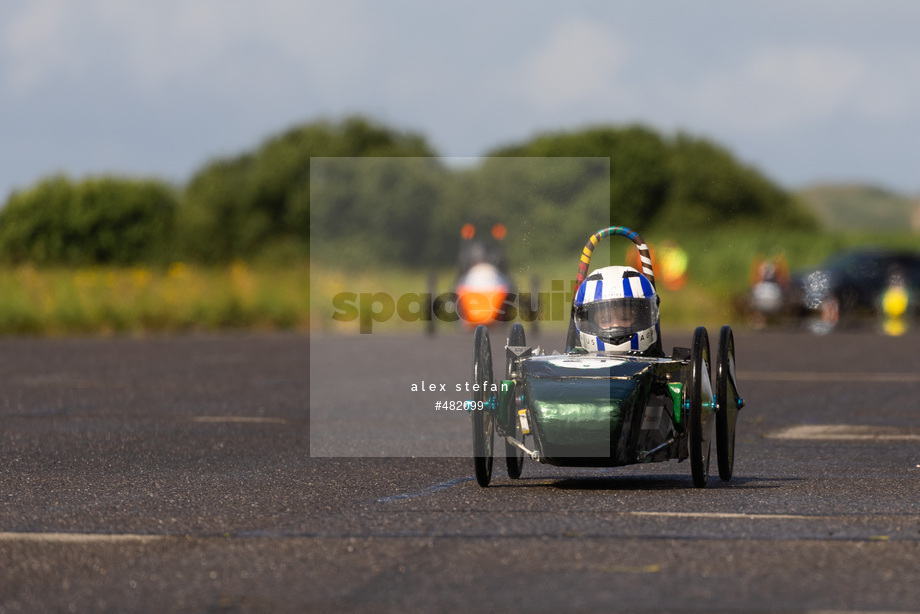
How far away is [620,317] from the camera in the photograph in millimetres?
9852

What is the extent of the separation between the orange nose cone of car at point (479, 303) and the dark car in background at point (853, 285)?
35.9ft

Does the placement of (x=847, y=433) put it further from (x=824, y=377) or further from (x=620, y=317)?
(x=824, y=377)

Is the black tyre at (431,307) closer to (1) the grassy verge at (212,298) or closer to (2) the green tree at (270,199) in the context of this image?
(1) the grassy verge at (212,298)

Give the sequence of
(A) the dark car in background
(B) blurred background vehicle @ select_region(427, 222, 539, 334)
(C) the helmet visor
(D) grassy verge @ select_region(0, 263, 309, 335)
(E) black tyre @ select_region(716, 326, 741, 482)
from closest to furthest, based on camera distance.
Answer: (E) black tyre @ select_region(716, 326, 741, 482) < (C) the helmet visor < (B) blurred background vehicle @ select_region(427, 222, 539, 334) < (D) grassy verge @ select_region(0, 263, 309, 335) < (A) the dark car in background

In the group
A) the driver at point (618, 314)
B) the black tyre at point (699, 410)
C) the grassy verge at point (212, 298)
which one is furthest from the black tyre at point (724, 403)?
the grassy verge at point (212, 298)

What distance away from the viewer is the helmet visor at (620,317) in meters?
9.84

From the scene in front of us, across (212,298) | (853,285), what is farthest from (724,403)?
(853,285)

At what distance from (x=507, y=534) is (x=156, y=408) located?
923cm

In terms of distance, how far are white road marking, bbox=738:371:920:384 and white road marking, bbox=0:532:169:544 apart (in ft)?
45.7

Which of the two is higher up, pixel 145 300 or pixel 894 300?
pixel 145 300

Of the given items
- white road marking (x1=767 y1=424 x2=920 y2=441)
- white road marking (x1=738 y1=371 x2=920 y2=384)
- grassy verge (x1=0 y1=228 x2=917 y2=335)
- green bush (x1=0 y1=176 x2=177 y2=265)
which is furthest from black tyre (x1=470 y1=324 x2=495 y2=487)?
green bush (x1=0 y1=176 x2=177 y2=265)

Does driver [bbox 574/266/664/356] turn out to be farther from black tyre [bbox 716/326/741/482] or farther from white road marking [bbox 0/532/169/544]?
white road marking [bbox 0/532/169/544]

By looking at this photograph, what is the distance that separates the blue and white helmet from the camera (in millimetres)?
9844

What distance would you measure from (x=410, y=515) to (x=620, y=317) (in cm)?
241
